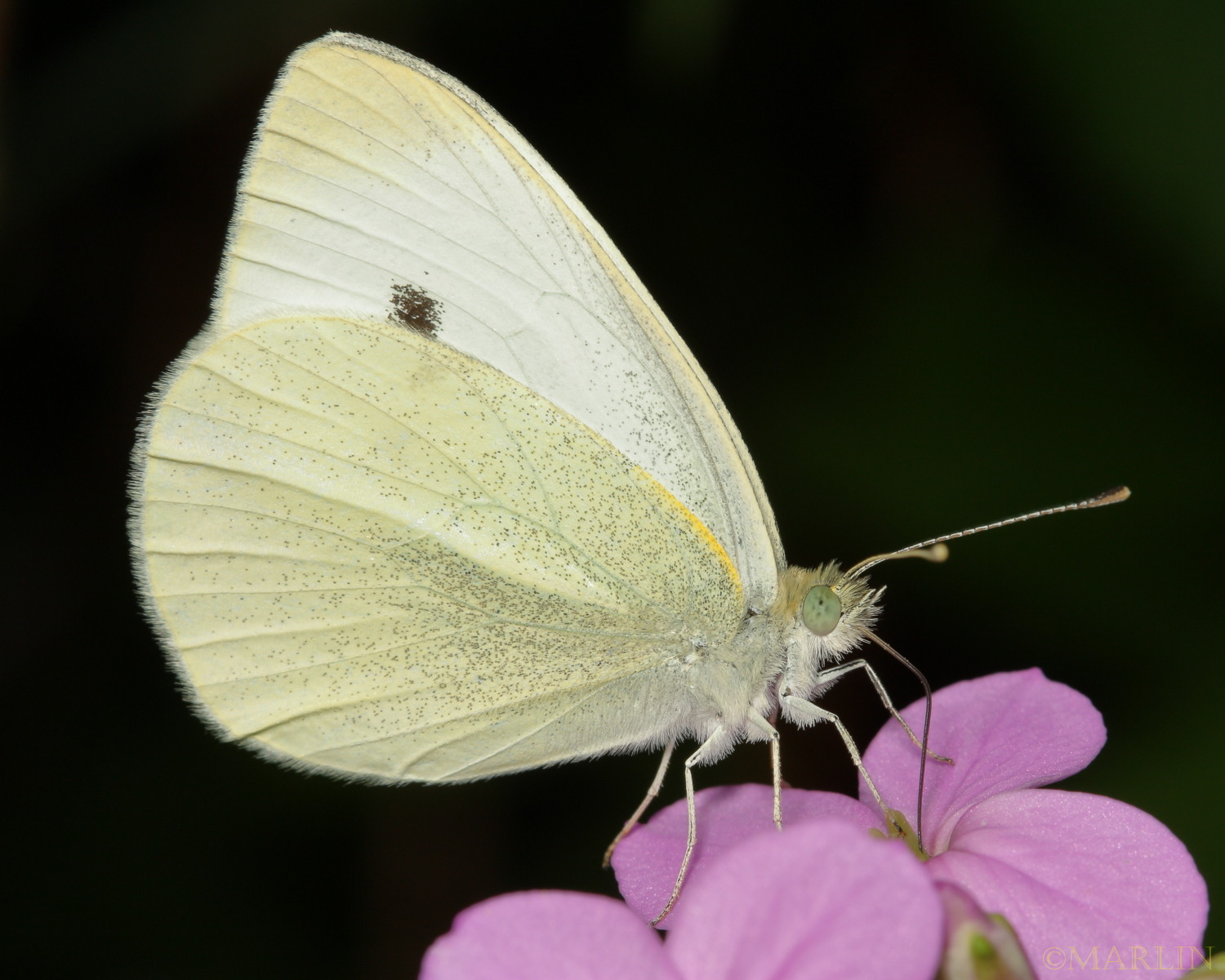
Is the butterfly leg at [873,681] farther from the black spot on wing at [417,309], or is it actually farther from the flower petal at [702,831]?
the black spot on wing at [417,309]

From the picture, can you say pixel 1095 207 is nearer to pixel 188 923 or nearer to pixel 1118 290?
pixel 1118 290

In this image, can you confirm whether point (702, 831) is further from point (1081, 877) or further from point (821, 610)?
point (1081, 877)

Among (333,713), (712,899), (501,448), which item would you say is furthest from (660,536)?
(712,899)

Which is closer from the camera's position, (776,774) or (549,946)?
(549,946)

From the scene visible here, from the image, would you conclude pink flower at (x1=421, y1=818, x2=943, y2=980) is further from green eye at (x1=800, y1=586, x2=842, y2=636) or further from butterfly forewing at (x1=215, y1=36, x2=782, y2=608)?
butterfly forewing at (x1=215, y1=36, x2=782, y2=608)

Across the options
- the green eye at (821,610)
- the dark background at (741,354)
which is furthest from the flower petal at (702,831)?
the dark background at (741,354)

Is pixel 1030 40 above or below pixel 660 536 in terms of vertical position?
above
